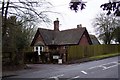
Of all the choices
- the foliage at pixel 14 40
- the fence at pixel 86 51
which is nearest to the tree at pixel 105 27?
the fence at pixel 86 51

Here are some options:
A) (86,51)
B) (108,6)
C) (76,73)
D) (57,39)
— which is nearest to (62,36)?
(57,39)

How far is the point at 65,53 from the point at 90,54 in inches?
396

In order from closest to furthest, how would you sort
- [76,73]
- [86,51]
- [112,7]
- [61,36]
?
[112,7] < [76,73] < [86,51] < [61,36]

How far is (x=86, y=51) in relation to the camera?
153 feet

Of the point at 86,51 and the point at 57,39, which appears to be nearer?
the point at 86,51

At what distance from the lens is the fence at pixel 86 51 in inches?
1637

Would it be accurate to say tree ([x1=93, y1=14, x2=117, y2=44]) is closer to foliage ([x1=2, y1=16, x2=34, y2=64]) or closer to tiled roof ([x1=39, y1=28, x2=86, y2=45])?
tiled roof ([x1=39, y1=28, x2=86, y2=45])

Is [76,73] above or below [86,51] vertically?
below

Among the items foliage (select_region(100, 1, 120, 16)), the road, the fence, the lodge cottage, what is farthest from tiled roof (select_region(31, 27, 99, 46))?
foliage (select_region(100, 1, 120, 16))

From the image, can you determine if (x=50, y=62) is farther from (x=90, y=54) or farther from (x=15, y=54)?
(x=90, y=54)

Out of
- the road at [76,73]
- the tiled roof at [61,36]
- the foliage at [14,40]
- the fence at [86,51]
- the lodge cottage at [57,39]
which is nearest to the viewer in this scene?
the road at [76,73]

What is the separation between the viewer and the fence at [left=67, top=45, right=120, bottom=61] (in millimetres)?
41578

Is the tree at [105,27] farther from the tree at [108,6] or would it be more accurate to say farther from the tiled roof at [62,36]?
the tree at [108,6]

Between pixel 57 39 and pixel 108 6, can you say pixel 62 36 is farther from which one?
pixel 108 6
